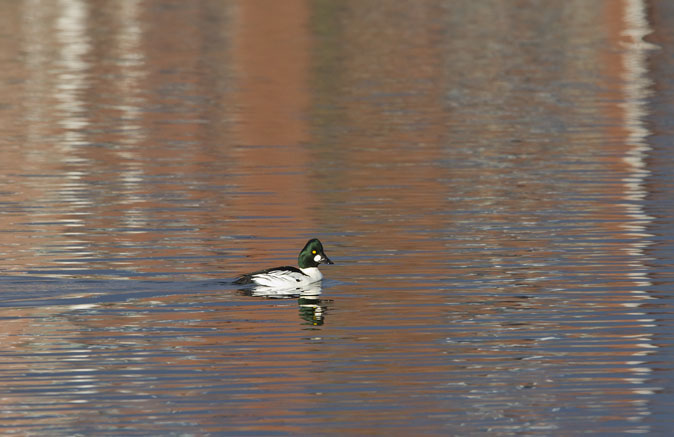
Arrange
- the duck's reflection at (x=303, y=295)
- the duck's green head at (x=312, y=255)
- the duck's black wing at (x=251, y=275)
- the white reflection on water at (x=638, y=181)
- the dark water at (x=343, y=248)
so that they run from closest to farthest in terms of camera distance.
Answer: the dark water at (x=343, y=248) → the white reflection on water at (x=638, y=181) → the duck's reflection at (x=303, y=295) → the duck's black wing at (x=251, y=275) → the duck's green head at (x=312, y=255)

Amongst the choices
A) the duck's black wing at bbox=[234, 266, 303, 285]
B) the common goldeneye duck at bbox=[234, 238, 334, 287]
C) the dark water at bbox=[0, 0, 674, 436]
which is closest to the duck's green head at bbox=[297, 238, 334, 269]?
the common goldeneye duck at bbox=[234, 238, 334, 287]

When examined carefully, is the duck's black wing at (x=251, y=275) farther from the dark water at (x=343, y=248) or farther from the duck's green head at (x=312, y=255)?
the duck's green head at (x=312, y=255)

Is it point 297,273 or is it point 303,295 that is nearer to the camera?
point 303,295

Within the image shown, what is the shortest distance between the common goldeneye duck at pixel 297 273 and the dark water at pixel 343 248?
22cm

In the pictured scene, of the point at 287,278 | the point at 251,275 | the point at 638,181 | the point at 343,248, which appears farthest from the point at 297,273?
A: the point at 638,181

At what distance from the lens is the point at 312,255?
20.0 m

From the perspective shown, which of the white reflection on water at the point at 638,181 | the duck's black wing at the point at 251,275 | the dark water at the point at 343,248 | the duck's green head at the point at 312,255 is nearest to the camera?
the dark water at the point at 343,248

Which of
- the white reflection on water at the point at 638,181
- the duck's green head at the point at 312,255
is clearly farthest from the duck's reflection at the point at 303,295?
the white reflection on water at the point at 638,181

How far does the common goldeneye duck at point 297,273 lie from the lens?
19.4 metres

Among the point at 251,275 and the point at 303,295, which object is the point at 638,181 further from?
the point at 251,275

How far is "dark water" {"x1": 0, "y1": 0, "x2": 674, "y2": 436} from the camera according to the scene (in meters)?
14.6

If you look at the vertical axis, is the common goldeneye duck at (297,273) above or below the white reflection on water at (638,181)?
above

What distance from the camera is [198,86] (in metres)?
47.7

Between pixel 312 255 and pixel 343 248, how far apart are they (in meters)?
2.52
